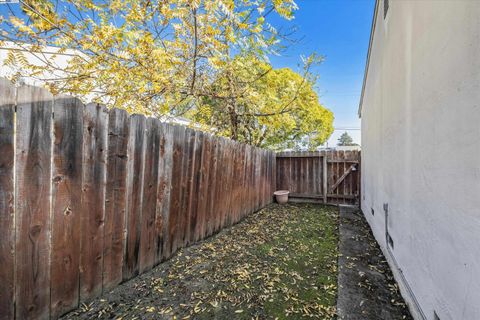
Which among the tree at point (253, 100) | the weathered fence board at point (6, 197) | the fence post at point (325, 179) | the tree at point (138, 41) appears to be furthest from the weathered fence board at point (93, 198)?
the fence post at point (325, 179)

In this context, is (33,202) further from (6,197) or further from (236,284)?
(236,284)

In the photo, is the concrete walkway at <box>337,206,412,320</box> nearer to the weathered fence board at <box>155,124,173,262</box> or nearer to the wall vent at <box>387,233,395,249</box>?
the wall vent at <box>387,233,395,249</box>

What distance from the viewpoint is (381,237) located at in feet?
10.8

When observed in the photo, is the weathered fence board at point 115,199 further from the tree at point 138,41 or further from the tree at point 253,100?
the tree at point 253,100

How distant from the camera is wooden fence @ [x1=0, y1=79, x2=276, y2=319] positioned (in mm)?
1438

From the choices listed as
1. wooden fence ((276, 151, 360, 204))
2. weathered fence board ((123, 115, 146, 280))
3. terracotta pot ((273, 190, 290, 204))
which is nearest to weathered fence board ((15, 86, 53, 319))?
weathered fence board ((123, 115, 146, 280))

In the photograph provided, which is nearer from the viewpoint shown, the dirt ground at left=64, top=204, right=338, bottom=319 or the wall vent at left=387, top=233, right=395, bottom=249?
the dirt ground at left=64, top=204, right=338, bottom=319

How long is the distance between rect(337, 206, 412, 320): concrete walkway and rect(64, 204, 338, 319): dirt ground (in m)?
0.10

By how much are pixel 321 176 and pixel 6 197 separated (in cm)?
723

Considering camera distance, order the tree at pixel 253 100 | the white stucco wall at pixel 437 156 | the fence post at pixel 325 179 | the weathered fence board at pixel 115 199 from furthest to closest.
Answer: the fence post at pixel 325 179
the tree at pixel 253 100
the weathered fence board at pixel 115 199
the white stucco wall at pixel 437 156

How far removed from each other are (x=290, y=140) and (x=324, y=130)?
1951 mm

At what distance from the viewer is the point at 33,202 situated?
1.52 meters

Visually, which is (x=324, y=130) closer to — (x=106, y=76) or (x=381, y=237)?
(x=381, y=237)

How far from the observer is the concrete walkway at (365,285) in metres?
1.90
